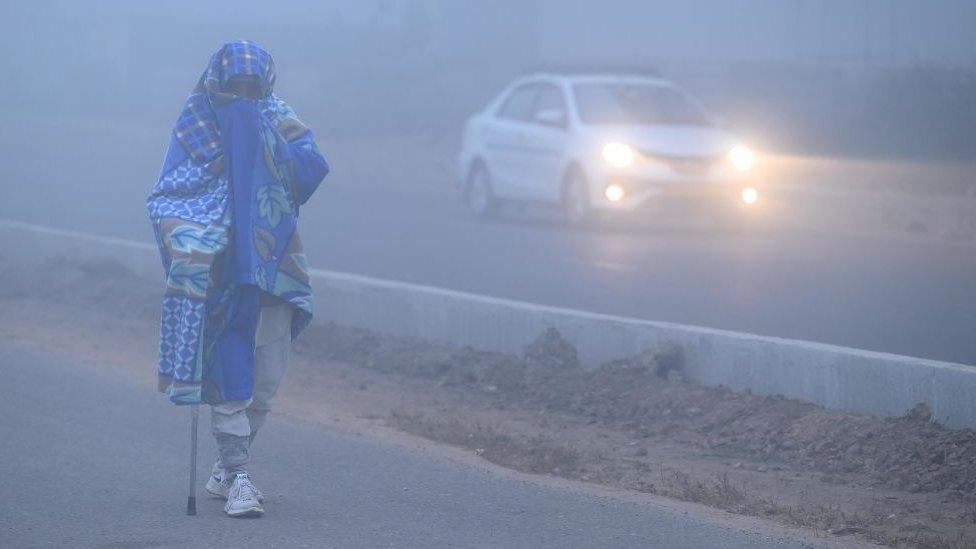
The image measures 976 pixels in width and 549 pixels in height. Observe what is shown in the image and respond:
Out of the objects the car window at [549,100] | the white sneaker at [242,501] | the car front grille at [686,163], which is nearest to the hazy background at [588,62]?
the car front grille at [686,163]

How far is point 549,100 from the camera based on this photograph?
1852 centimetres

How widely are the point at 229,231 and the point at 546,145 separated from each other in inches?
498

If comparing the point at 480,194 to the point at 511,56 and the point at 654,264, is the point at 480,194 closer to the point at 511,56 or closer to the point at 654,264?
the point at 654,264

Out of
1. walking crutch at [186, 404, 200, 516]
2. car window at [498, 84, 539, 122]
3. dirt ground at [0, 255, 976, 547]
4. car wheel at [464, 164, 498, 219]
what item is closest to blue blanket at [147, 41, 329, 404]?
walking crutch at [186, 404, 200, 516]

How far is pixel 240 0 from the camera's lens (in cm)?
5084

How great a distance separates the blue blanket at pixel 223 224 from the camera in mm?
5641

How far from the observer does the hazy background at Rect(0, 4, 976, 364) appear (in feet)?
42.2

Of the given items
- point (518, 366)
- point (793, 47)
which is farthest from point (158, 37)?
point (518, 366)

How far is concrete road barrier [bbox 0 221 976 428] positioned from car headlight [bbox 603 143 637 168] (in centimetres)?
657

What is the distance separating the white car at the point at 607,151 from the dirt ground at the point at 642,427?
7.14 m

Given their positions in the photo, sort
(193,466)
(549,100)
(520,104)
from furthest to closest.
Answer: (520,104), (549,100), (193,466)

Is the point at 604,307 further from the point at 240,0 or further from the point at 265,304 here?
the point at 240,0

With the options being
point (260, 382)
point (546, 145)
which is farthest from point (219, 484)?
point (546, 145)

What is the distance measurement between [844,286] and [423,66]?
89.3ft
